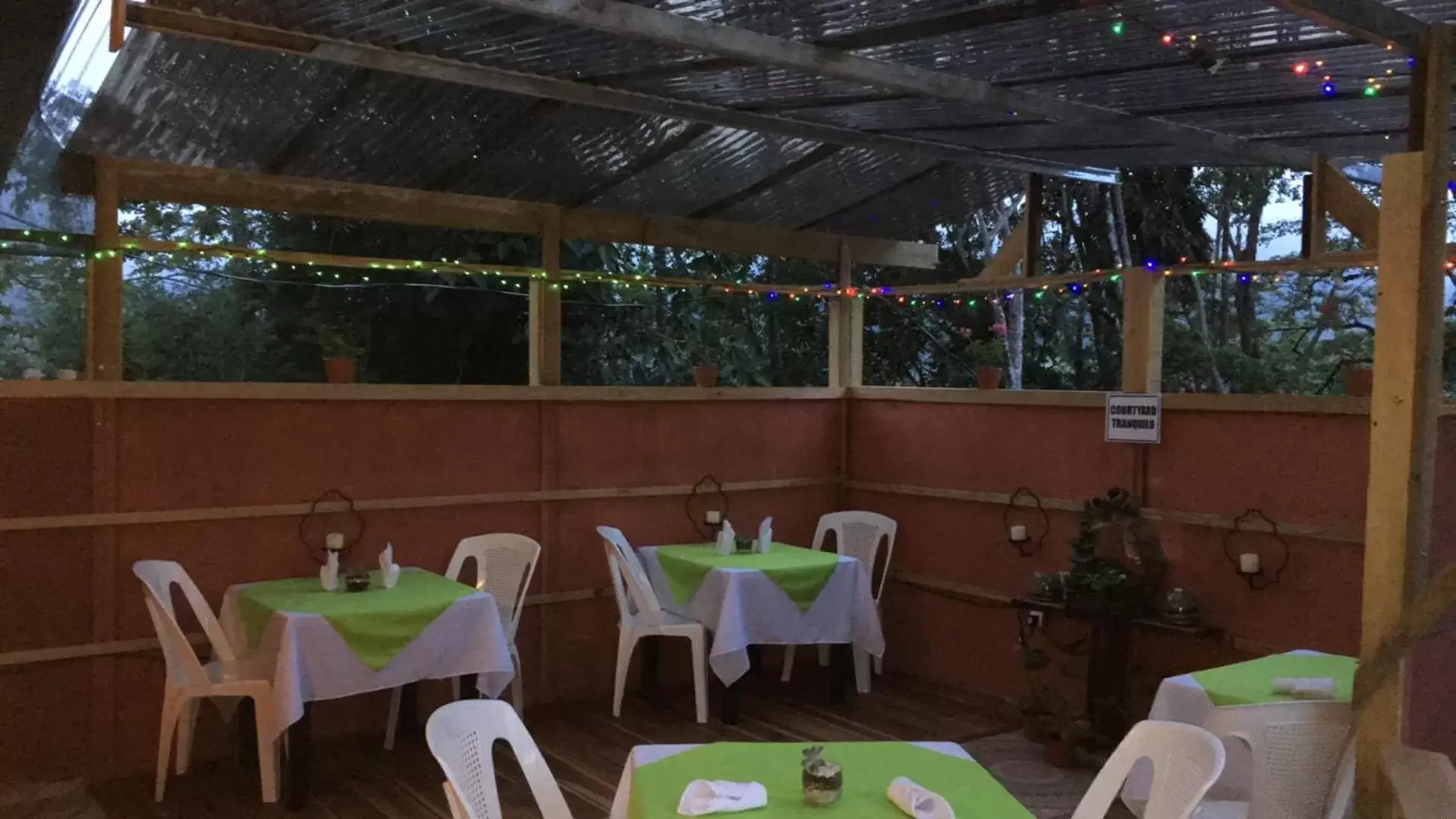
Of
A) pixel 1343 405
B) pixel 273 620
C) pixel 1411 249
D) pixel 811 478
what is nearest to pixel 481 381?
pixel 811 478

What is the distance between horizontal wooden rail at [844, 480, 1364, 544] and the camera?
4660 mm

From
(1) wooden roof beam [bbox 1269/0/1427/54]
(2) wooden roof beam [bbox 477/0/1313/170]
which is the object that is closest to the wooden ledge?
(2) wooden roof beam [bbox 477/0/1313/170]

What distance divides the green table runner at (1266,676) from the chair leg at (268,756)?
3.24m

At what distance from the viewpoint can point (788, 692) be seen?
19.8 ft

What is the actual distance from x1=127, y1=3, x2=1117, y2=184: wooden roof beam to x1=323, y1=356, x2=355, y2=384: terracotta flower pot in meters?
1.44

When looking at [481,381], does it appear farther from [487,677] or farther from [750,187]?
[487,677]

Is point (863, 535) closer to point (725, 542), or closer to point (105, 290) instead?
point (725, 542)

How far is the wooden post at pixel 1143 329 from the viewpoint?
17.4 ft

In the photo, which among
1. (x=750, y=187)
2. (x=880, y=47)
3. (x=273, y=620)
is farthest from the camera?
(x=750, y=187)

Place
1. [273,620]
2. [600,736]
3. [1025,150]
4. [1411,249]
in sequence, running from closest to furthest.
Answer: [1411,249], [273,620], [600,736], [1025,150]

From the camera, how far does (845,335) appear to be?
7.08 m

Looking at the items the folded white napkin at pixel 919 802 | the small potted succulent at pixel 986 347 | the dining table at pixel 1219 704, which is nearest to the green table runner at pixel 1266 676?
the dining table at pixel 1219 704

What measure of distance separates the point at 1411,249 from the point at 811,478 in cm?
390

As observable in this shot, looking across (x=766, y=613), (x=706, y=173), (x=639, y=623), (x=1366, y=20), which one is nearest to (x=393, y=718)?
(x=639, y=623)
